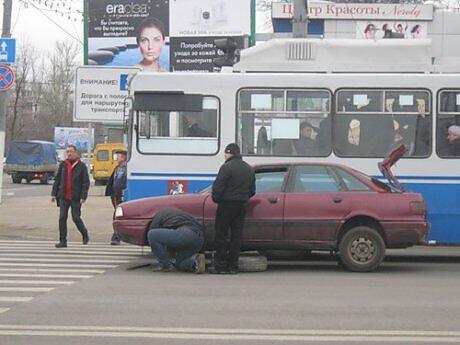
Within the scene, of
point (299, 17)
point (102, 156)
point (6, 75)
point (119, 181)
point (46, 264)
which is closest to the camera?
point (46, 264)

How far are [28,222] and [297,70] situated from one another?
9.62m

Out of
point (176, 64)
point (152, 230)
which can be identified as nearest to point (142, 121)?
point (152, 230)

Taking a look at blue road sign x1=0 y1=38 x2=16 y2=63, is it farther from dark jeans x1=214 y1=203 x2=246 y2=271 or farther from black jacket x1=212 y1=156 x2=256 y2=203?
dark jeans x1=214 y1=203 x2=246 y2=271

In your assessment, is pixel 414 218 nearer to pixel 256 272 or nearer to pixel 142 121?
pixel 256 272

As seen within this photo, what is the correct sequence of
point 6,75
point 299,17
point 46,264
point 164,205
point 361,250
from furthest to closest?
point 6,75 < point 299,17 < point 46,264 < point 164,205 < point 361,250

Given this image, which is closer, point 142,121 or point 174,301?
point 174,301

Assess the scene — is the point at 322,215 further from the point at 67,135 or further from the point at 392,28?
the point at 67,135

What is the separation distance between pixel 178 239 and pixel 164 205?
788 mm

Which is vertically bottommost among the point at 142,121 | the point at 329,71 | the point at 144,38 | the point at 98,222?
the point at 98,222

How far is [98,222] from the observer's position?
19406 mm

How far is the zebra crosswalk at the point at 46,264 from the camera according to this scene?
9156 millimetres

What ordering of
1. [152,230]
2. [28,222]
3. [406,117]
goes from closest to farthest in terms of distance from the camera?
[152,230] → [406,117] → [28,222]

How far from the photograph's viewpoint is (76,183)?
13.7 m

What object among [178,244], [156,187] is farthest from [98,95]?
[178,244]
